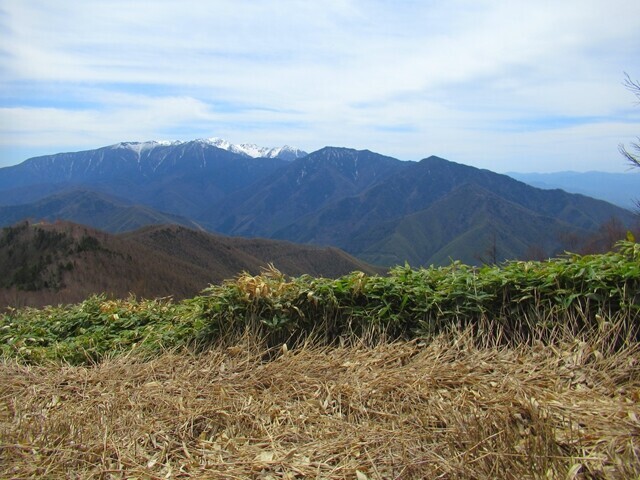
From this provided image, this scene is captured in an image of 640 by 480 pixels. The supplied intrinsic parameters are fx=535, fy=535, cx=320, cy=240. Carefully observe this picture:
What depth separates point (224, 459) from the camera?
2699 millimetres

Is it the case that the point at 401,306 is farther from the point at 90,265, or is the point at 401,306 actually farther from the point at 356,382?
the point at 90,265

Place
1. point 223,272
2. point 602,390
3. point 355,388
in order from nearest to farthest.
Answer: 1. point 602,390
2. point 355,388
3. point 223,272

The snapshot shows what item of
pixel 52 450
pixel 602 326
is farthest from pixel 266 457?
pixel 602 326

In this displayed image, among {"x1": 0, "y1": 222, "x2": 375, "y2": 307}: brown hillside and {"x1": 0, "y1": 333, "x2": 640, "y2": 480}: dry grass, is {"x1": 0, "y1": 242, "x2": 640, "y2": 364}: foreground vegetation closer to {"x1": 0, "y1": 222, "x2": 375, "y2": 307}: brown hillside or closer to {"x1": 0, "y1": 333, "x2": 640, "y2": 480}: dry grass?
{"x1": 0, "y1": 333, "x2": 640, "y2": 480}: dry grass

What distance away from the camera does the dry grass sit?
2426mm

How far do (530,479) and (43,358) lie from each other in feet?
12.8

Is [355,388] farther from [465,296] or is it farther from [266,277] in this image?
[266,277]

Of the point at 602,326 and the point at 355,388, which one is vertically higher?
the point at 602,326

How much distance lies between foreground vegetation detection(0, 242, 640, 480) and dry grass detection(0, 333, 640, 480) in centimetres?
1

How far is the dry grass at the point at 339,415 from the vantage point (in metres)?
2.43

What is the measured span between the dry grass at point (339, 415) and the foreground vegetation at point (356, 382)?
1 centimetres

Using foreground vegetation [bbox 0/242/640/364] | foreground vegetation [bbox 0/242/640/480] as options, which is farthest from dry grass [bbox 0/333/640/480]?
foreground vegetation [bbox 0/242/640/364]

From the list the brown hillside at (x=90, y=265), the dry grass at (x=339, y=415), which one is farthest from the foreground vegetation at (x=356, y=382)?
the brown hillside at (x=90, y=265)

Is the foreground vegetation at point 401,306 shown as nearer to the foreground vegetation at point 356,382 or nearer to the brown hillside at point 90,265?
the foreground vegetation at point 356,382
